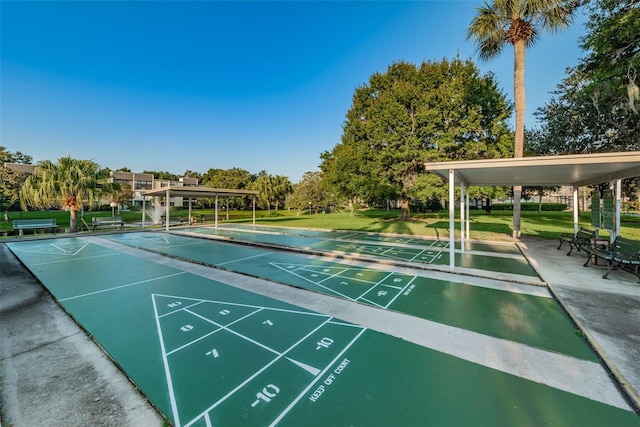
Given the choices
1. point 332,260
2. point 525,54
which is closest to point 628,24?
point 525,54

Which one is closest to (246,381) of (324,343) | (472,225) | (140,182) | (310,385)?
(310,385)

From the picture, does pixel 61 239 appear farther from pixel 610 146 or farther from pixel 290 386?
pixel 610 146

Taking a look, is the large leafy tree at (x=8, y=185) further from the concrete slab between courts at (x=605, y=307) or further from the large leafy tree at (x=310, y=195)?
the concrete slab between courts at (x=605, y=307)

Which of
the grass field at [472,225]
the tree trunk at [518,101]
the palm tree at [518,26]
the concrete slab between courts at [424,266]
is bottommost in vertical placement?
the concrete slab between courts at [424,266]

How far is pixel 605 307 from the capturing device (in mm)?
4512

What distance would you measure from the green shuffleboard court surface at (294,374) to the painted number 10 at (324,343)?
1 centimetres

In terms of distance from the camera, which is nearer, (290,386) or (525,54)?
(290,386)

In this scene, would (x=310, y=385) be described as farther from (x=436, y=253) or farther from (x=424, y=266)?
(x=436, y=253)

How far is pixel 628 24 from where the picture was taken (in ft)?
31.2

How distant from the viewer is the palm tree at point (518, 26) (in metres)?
11.1

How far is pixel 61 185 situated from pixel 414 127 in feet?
71.9

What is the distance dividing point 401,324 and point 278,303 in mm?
2264

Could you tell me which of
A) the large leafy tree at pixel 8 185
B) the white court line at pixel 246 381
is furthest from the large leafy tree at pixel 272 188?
the white court line at pixel 246 381

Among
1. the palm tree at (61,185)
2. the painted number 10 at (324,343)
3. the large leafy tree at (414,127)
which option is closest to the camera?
the painted number 10 at (324,343)
